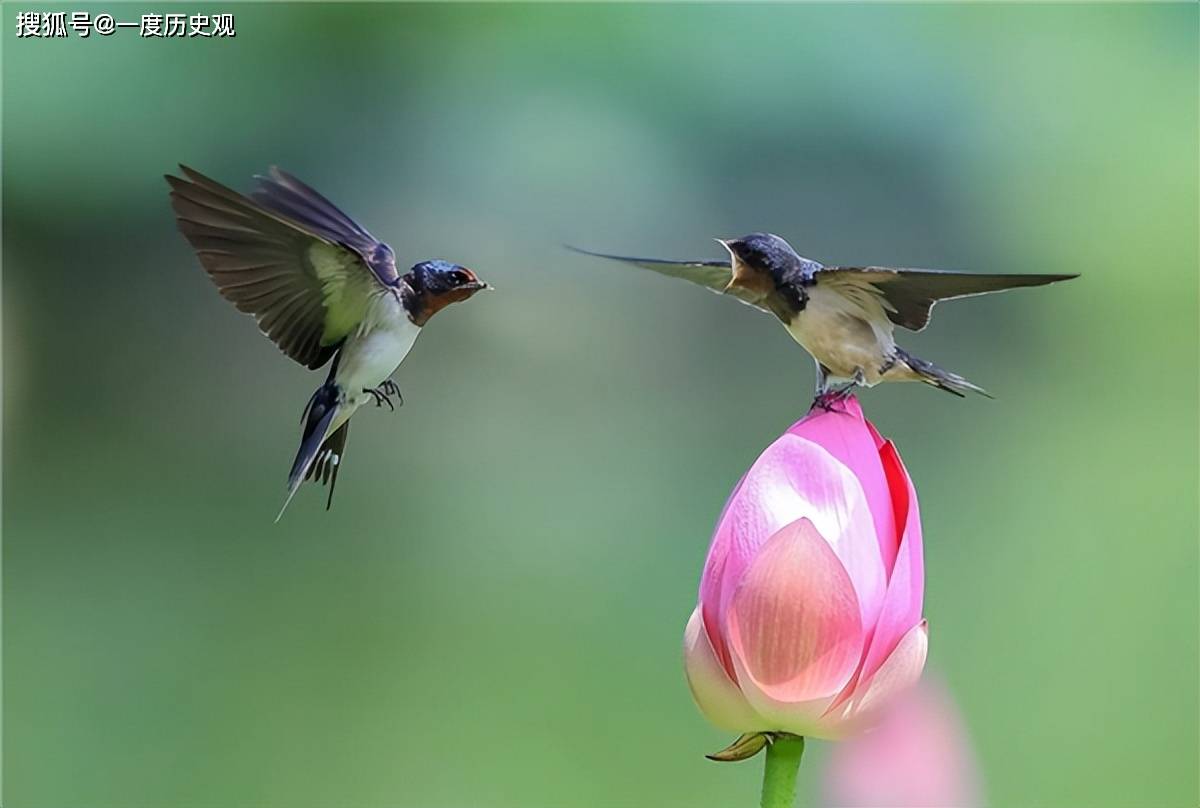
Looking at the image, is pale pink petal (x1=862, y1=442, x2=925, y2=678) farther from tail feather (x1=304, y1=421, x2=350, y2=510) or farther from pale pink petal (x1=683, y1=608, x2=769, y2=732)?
tail feather (x1=304, y1=421, x2=350, y2=510)

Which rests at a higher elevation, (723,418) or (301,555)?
(723,418)

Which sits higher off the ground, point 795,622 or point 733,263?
point 733,263

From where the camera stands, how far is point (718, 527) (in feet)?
1.05

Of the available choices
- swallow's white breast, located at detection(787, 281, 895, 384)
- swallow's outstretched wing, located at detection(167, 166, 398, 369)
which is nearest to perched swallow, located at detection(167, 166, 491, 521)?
swallow's outstretched wing, located at detection(167, 166, 398, 369)

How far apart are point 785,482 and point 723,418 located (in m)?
2.69

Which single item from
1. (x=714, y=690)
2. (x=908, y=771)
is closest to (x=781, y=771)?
(x=714, y=690)

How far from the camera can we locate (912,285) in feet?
1.39

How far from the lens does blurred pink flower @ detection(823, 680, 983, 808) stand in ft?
1.32

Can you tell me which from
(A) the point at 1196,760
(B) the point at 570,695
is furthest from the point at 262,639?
(A) the point at 1196,760

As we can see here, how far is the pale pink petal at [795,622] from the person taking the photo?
295 millimetres

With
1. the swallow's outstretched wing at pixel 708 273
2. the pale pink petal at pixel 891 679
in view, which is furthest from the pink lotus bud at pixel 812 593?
the swallow's outstretched wing at pixel 708 273

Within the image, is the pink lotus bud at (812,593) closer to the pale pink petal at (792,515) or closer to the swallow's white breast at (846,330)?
the pale pink petal at (792,515)

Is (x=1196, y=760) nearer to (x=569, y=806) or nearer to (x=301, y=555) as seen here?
(x=569, y=806)

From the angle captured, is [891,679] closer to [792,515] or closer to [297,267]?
[792,515]
